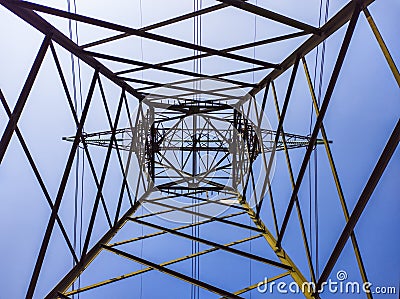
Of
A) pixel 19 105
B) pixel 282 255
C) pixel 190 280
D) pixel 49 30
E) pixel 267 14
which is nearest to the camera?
pixel 19 105

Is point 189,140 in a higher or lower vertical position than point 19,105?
higher

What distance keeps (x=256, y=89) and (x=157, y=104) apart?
203 inches

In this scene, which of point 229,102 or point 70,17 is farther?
point 229,102

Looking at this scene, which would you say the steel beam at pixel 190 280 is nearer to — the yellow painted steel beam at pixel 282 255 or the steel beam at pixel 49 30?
the yellow painted steel beam at pixel 282 255

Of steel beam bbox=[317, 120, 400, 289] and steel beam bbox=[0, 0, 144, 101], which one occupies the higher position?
steel beam bbox=[0, 0, 144, 101]

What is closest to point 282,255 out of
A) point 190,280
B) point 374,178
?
point 190,280

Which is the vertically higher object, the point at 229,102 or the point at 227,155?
the point at 229,102

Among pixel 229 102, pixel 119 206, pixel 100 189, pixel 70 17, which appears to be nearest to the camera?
pixel 70 17

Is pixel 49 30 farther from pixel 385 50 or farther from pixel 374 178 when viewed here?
pixel 374 178

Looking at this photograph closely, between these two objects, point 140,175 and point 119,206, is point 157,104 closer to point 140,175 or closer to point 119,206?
point 140,175

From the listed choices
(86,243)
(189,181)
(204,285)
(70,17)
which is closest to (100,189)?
(86,243)

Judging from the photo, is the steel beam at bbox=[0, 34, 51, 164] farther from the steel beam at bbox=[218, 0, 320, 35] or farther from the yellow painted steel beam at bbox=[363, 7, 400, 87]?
the yellow painted steel beam at bbox=[363, 7, 400, 87]

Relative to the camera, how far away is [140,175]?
11.1m

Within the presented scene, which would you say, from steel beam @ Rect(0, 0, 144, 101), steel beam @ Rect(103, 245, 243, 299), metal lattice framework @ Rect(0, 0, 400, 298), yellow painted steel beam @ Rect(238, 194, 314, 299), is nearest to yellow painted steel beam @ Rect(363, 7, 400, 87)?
metal lattice framework @ Rect(0, 0, 400, 298)
